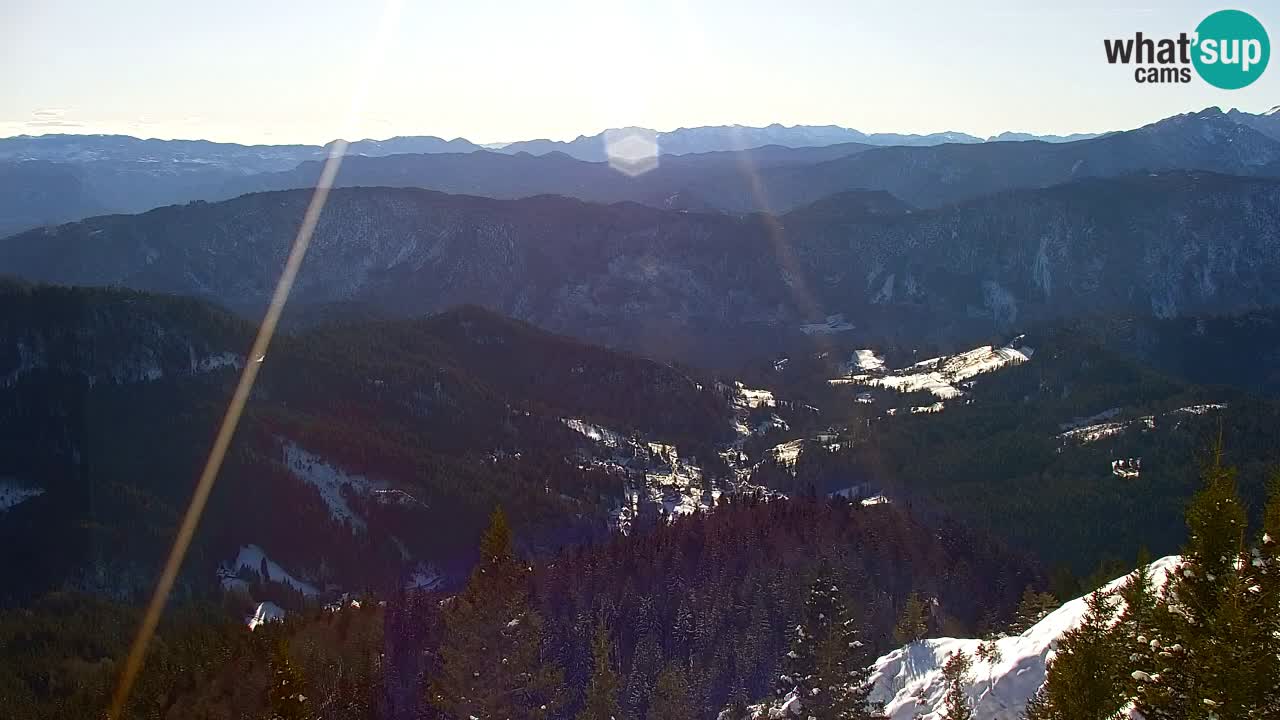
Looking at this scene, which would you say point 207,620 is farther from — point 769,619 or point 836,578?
point 836,578

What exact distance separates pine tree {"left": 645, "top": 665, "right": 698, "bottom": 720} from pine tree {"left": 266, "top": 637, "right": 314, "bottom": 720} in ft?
191

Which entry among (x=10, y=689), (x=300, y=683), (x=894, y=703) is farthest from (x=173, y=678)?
(x=300, y=683)

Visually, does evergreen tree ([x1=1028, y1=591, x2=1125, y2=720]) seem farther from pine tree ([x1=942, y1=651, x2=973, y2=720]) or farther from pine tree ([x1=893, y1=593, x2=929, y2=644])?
pine tree ([x1=893, y1=593, x2=929, y2=644])

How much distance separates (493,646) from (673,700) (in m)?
51.6

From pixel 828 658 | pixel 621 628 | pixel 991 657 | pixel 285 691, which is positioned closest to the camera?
pixel 285 691

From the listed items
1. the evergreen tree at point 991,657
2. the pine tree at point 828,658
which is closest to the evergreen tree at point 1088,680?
the pine tree at point 828,658

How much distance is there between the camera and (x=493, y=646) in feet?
124

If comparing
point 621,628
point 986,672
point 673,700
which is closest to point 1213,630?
point 986,672

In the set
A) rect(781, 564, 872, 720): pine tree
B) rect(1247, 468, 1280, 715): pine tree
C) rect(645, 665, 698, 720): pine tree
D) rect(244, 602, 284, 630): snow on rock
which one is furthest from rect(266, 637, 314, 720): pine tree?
rect(244, 602, 284, 630): snow on rock

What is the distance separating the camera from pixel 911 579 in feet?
473

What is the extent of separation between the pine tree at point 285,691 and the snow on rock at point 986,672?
35.3 meters

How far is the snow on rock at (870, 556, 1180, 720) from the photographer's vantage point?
1980 inches

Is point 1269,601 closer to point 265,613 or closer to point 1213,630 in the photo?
point 1213,630

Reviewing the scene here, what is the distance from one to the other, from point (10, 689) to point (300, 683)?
13311cm
